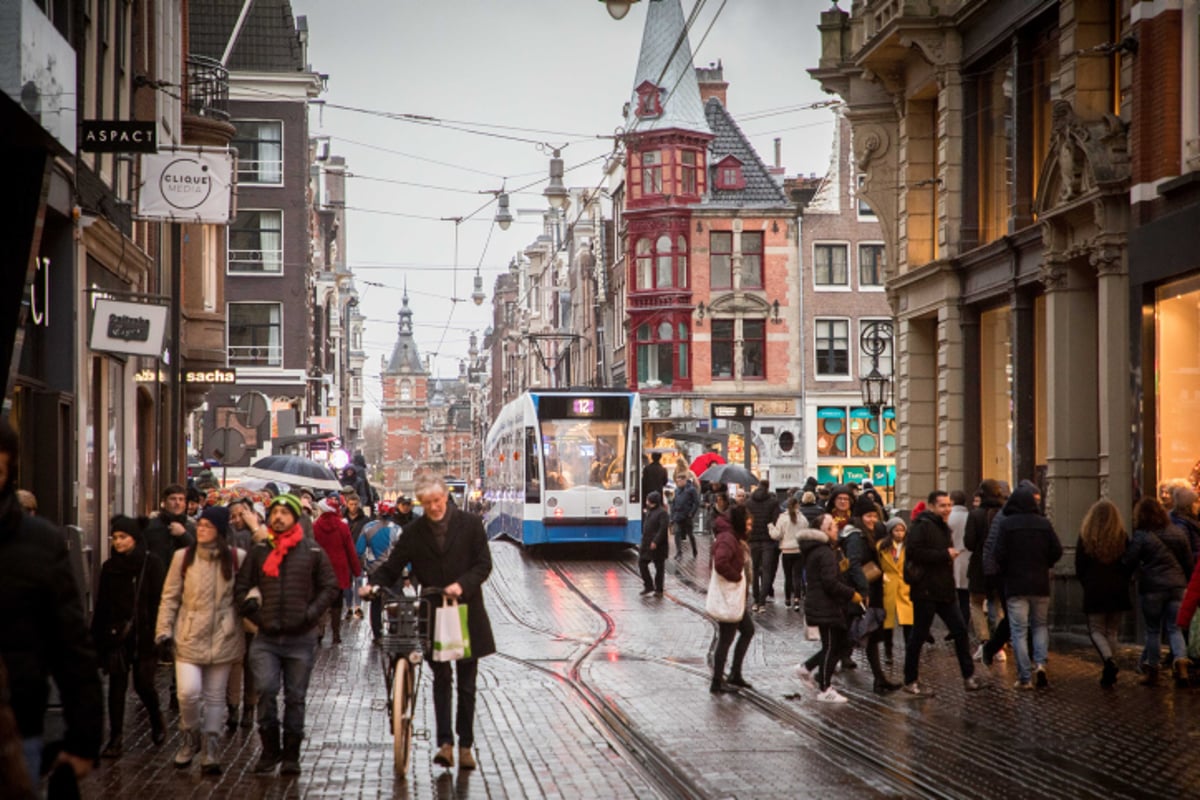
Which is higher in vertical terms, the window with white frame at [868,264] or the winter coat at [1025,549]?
the window with white frame at [868,264]

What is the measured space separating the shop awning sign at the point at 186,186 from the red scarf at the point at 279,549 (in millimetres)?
9450

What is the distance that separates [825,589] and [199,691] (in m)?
5.41

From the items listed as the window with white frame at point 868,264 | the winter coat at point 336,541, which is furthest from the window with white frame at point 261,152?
the winter coat at point 336,541

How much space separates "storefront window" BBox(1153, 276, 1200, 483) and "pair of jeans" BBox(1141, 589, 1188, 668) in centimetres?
348

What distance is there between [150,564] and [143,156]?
9710 millimetres

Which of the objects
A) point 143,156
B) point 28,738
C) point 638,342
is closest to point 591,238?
point 638,342

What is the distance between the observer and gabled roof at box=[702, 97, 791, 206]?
200 feet

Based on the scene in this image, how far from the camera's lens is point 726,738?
12.1m

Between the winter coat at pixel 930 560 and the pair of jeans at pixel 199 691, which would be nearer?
the pair of jeans at pixel 199 691

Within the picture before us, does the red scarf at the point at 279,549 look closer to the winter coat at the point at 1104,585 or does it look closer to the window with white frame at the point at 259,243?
the winter coat at the point at 1104,585

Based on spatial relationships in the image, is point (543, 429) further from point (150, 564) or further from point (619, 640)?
point (150, 564)

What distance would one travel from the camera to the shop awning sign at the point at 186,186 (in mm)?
19969

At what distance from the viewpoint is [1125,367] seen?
62.7 feet

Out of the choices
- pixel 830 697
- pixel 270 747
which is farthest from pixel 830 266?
pixel 270 747
